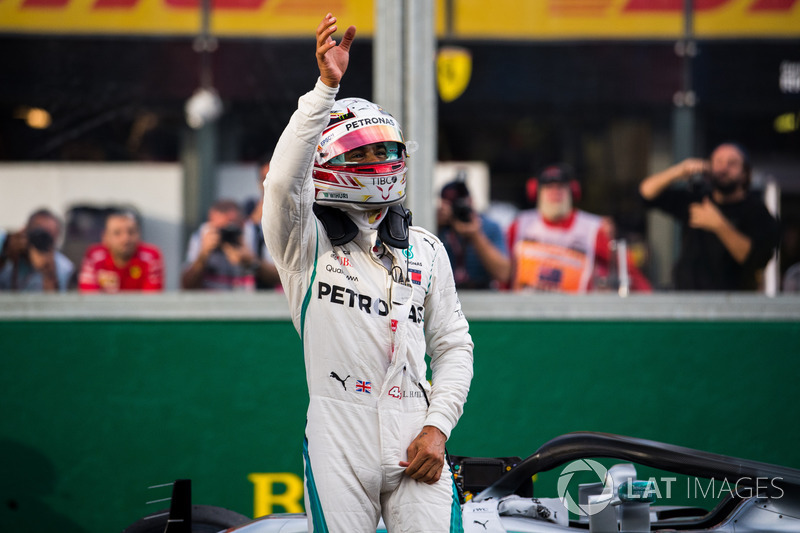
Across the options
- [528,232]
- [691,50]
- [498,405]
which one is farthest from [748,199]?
[498,405]

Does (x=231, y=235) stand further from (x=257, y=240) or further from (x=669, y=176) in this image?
(x=669, y=176)

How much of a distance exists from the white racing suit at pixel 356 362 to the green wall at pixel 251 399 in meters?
2.15

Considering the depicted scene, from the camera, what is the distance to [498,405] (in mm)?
5105

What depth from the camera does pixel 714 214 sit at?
207 inches

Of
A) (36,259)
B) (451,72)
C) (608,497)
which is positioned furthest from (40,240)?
(608,497)

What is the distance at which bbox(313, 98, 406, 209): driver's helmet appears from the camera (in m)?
2.89

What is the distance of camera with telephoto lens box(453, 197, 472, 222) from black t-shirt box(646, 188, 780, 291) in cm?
98

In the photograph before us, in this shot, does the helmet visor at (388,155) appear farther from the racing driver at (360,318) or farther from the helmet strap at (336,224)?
the helmet strap at (336,224)

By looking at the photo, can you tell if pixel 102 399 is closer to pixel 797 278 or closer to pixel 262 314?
pixel 262 314

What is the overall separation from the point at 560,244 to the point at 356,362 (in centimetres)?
267

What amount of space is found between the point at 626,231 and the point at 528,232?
0.54 meters

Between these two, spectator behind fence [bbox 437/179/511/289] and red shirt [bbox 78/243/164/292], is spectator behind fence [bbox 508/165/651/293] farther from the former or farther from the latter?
red shirt [bbox 78/243/164/292]

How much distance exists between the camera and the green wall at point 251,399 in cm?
499

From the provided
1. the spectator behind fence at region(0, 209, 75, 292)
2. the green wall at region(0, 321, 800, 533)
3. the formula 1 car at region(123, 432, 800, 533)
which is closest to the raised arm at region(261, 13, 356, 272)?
the formula 1 car at region(123, 432, 800, 533)
